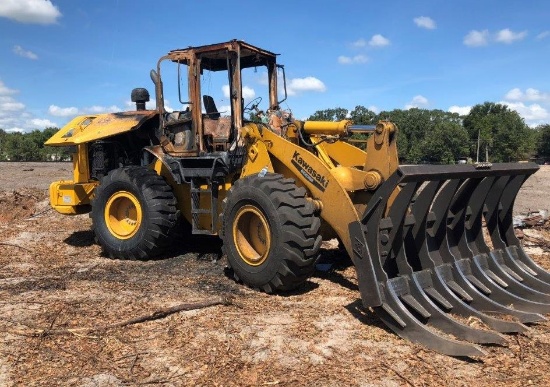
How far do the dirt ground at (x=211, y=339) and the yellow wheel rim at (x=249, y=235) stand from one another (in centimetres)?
41

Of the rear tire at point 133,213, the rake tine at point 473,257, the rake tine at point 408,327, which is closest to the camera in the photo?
the rake tine at point 408,327

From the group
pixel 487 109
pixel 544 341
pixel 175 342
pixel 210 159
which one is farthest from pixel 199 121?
pixel 487 109

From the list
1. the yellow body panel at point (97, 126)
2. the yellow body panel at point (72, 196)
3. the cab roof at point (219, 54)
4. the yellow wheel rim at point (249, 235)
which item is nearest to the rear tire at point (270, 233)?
the yellow wheel rim at point (249, 235)

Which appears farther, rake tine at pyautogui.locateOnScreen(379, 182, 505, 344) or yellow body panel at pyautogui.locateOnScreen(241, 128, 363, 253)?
yellow body panel at pyautogui.locateOnScreen(241, 128, 363, 253)

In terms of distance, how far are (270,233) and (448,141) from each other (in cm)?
6392

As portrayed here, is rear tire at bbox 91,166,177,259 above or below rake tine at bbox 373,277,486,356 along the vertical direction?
above

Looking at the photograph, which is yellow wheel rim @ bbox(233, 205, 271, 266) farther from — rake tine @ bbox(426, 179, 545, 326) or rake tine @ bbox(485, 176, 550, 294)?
rake tine @ bbox(485, 176, 550, 294)

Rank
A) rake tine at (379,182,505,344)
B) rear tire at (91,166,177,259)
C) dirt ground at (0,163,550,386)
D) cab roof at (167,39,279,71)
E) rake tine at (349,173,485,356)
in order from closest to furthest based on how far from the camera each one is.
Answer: dirt ground at (0,163,550,386) → rake tine at (349,173,485,356) → rake tine at (379,182,505,344) → cab roof at (167,39,279,71) → rear tire at (91,166,177,259)

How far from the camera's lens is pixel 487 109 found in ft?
284

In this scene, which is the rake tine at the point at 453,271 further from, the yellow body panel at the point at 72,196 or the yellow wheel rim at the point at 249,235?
the yellow body panel at the point at 72,196

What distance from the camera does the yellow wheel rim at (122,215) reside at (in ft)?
25.0

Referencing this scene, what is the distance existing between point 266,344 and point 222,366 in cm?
51

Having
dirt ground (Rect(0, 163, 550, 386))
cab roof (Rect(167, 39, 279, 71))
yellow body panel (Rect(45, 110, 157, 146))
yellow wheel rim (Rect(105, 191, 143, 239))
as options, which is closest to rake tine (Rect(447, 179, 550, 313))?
dirt ground (Rect(0, 163, 550, 386))

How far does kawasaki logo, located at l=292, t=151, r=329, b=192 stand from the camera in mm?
5629
